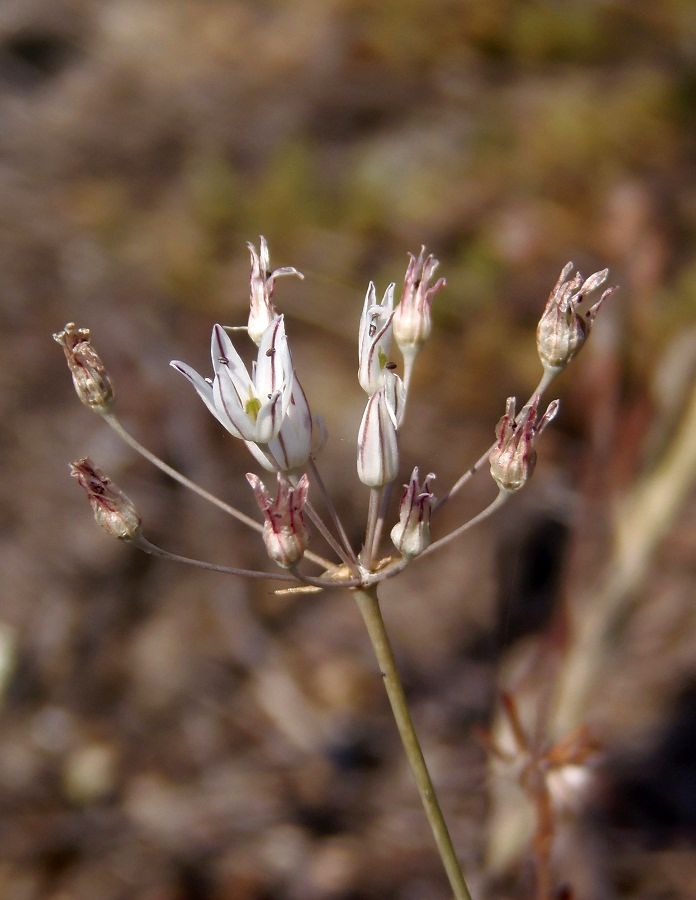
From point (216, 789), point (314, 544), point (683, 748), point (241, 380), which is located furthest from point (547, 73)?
point (241, 380)

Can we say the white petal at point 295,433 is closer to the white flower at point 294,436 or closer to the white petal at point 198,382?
the white flower at point 294,436

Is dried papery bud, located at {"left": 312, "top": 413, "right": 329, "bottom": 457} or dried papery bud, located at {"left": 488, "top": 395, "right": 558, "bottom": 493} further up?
dried papery bud, located at {"left": 312, "top": 413, "right": 329, "bottom": 457}

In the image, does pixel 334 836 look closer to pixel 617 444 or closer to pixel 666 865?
pixel 666 865

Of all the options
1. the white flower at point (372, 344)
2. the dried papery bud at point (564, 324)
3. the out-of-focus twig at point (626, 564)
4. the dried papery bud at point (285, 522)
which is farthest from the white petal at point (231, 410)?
the out-of-focus twig at point (626, 564)

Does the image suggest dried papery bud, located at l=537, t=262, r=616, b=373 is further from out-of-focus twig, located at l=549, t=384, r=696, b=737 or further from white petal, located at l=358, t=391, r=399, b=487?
out-of-focus twig, located at l=549, t=384, r=696, b=737

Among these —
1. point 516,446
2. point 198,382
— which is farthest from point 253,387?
point 516,446

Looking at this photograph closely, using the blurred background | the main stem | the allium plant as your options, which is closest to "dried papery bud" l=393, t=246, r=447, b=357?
the allium plant
